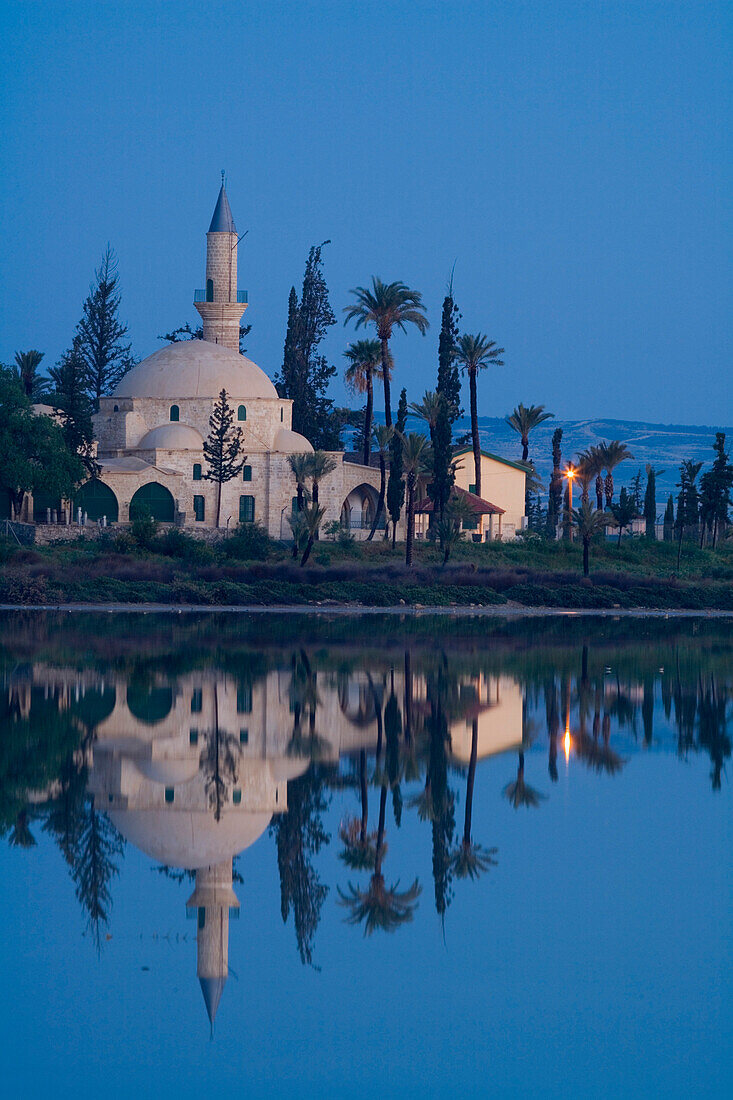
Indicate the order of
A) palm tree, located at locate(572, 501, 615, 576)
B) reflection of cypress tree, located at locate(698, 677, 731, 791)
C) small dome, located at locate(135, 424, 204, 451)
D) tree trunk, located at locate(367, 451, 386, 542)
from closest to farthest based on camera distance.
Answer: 1. reflection of cypress tree, located at locate(698, 677, 731, 791)
2. palm tree, located at locate(572, 501, 615, 576)
3. tree trunk, located at locate(367, 451, 386, 542)
4. small dome, located at locate(135, 424, 204, 451)

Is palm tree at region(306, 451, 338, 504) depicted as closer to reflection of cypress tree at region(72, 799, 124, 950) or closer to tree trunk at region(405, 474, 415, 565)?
tree trunk at region(405, 474, 415, 565)

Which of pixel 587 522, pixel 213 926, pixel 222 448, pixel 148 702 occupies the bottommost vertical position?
pixel 213 926

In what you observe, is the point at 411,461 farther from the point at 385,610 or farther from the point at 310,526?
the point at 385,610

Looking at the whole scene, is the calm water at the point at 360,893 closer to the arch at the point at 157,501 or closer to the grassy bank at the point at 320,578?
the grassy bank at the point at 320,578

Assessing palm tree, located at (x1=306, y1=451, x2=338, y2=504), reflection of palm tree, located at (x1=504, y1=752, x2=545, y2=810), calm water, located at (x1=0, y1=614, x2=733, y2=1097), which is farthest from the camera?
palm tree, located at (x1=306, y1=451, x2=338, y2=504)

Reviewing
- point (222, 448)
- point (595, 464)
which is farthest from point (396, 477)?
point (595, 464)

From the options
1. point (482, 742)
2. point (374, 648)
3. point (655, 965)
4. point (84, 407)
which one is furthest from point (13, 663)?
point (84, 407)

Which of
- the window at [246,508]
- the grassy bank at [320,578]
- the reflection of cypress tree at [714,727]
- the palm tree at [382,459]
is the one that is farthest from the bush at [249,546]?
the reflection of cypress tree at [714,727]

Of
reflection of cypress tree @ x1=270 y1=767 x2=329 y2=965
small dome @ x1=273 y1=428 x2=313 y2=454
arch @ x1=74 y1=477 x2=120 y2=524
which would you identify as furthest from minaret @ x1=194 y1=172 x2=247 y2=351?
reflection of cypress tree @ x1=270 y1=767 x2=329 y2=965

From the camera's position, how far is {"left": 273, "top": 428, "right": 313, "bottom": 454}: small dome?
53.7 m

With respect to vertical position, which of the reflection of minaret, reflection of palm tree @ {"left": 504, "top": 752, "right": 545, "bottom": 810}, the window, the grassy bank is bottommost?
the reflection of minaret

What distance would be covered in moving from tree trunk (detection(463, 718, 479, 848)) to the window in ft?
118

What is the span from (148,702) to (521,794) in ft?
19.8

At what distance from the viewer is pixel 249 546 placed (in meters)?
44.3
